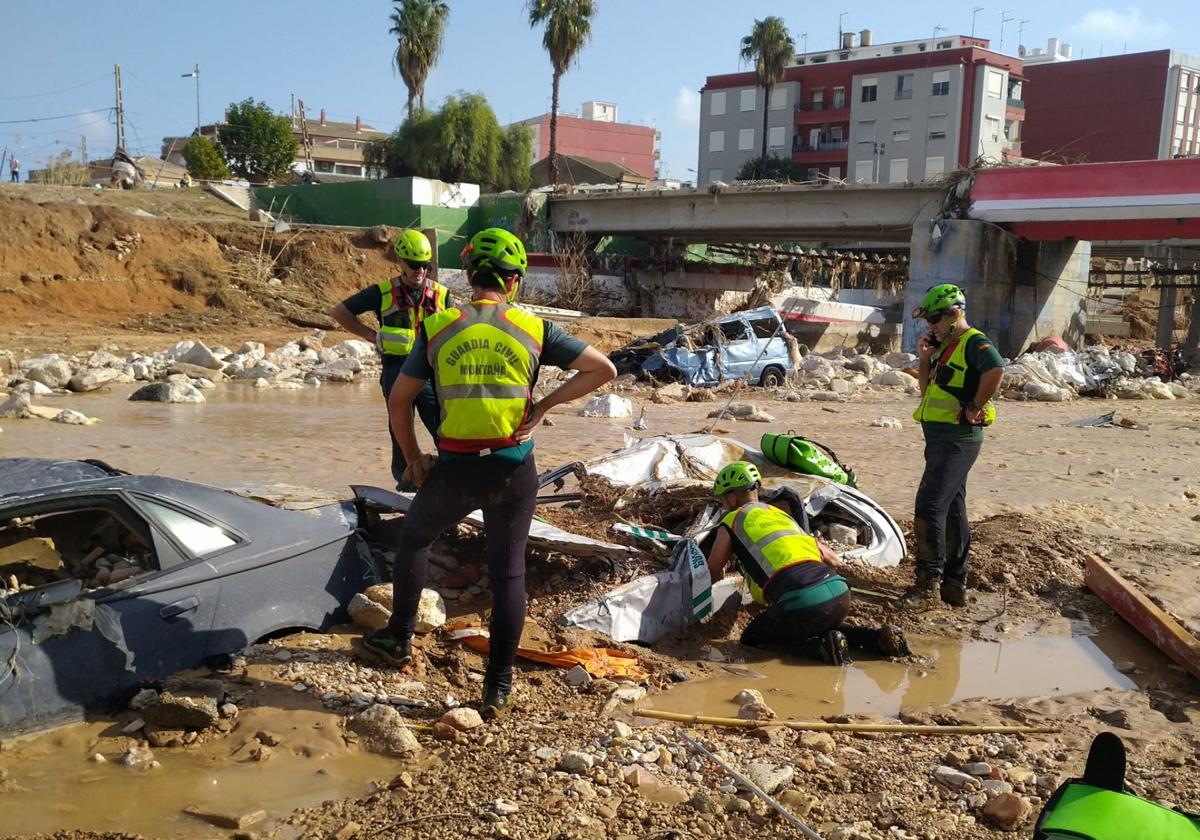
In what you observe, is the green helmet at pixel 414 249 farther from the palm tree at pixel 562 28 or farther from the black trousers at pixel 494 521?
the palm tree at pixel 562 28

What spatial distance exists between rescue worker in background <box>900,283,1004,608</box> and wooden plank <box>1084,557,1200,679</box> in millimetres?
917

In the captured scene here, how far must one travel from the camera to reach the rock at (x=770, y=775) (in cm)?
344

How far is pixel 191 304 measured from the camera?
25.5 meters

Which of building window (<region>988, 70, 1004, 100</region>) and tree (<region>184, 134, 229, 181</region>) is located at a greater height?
building window (<region>988, 70, 1004, 100</region>)

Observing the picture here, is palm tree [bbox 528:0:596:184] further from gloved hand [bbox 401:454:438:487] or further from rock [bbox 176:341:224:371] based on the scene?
gloved hand [bbox 401:454:438:487]

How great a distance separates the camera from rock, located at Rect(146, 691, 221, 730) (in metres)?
3.65

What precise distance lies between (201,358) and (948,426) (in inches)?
621

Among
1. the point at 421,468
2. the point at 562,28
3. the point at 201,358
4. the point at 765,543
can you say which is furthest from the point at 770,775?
the point at 562,28

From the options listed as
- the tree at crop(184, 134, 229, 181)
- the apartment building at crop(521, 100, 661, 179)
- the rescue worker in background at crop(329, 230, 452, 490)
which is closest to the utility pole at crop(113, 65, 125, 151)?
the tree at crop(184, 134, 229, 181)

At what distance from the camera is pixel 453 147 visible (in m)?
47.8

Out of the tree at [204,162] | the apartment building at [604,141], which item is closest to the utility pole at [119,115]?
the tree at [204,162]

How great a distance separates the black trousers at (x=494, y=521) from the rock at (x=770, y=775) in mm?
1038

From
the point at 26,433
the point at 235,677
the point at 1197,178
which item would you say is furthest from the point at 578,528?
the point at 1197,178

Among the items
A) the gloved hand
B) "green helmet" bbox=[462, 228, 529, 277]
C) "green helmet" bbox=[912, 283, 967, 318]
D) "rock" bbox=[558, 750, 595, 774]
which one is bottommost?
"rock" bbox=[558, 750, 595, 774]
